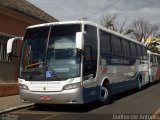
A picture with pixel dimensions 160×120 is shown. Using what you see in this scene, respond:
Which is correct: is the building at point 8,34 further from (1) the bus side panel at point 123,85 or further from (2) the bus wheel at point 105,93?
(2) the bus wheel at point 105,93

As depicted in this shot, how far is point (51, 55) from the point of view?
12.8 m

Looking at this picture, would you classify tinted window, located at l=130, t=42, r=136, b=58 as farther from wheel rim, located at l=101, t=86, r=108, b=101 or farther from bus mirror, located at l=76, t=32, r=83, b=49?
bus mirror, located at l=76, t=32, r=83, b=49

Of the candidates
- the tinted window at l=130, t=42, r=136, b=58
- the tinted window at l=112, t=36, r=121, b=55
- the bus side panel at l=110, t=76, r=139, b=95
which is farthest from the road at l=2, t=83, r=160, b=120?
the tinted window at l=130, t=42, r=136, b=58

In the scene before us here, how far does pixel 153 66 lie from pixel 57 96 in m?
16.4

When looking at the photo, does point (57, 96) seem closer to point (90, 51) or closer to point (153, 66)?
point (90, 51)

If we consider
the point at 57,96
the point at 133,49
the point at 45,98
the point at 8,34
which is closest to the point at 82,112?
the point at 57,96

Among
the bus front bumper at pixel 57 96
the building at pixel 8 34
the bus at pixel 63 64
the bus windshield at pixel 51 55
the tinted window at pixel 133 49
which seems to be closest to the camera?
the bus front bumper at pixel 57 96

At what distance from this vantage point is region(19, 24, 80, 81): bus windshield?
12500 millimetres

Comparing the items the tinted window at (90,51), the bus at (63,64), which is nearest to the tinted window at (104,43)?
the bus at (63,64)

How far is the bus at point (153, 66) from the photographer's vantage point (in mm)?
26733

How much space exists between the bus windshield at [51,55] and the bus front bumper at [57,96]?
→ 0.47m

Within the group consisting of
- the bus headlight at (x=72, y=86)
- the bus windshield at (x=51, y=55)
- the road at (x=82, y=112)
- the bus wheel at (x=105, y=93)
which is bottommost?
the road at (x=82, y=112)

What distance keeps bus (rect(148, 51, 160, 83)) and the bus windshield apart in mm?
14467

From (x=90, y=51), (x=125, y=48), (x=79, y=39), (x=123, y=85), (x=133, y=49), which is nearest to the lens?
(x=79, y=39)
